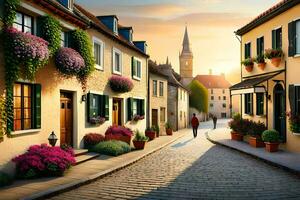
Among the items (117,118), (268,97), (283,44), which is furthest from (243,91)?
(117,118)

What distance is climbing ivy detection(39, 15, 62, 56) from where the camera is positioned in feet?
39.8

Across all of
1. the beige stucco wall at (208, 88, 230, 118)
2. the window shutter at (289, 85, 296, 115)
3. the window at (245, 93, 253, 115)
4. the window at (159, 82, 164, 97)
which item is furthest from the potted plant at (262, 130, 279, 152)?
the beige stucco wall at (208, 88, 230, 118)

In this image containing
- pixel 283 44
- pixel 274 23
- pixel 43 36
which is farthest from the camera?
pixel 274 23

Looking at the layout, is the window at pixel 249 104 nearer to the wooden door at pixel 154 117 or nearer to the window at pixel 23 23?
the wooden door at pixel 154 117

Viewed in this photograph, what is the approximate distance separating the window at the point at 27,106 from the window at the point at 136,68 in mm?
12493

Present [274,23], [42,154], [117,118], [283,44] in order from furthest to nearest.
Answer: [117,118], [274,23], [283,44], [42,154]

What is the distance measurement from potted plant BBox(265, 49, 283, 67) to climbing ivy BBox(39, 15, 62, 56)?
10668 mm

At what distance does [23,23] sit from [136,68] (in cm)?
1417

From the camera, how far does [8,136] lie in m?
10.3

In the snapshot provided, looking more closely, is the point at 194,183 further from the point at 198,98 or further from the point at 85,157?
the point at 198,98

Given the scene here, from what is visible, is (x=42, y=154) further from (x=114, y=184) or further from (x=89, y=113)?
(x=89, y=113)

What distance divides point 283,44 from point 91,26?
9.36 m

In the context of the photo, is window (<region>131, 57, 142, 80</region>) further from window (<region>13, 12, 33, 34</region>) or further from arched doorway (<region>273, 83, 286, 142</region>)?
window (<region>13, 12, 33, 34</region>)

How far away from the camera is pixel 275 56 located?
17.8 metres
